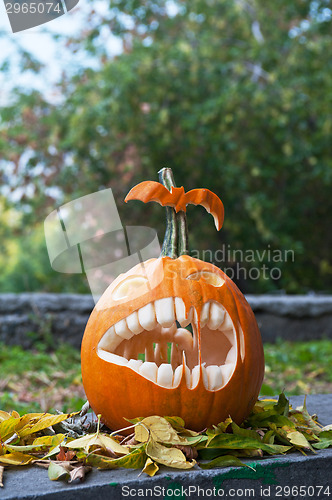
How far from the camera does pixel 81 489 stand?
3.94ft

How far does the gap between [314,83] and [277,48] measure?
113 cm

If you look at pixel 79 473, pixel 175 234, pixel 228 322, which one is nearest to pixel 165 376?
pixel 228 322

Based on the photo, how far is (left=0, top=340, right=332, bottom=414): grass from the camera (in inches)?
114

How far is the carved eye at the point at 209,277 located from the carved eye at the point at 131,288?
14 centimetres

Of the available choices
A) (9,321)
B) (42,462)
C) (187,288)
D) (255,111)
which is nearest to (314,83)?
(255,111)

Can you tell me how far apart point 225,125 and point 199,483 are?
6.28 meters

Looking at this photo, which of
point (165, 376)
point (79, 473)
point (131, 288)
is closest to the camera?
point (79, 473)

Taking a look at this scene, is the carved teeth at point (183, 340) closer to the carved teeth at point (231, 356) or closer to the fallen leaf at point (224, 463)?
the carved teeth at point (231, 356)

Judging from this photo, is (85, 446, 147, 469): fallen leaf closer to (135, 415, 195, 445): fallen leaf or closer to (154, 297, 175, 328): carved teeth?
(135, 415, 195, 445): fallen leaf

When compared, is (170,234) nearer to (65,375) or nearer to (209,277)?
(209,277)

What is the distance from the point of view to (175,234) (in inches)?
66.5

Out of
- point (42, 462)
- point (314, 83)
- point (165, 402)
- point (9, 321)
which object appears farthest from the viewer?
point (314, 83)

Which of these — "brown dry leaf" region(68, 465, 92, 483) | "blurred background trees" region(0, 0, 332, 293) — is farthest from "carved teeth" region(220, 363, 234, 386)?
"blurred background trees" region(0, 0, 332, 293)

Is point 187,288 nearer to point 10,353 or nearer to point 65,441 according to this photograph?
point 65,441
